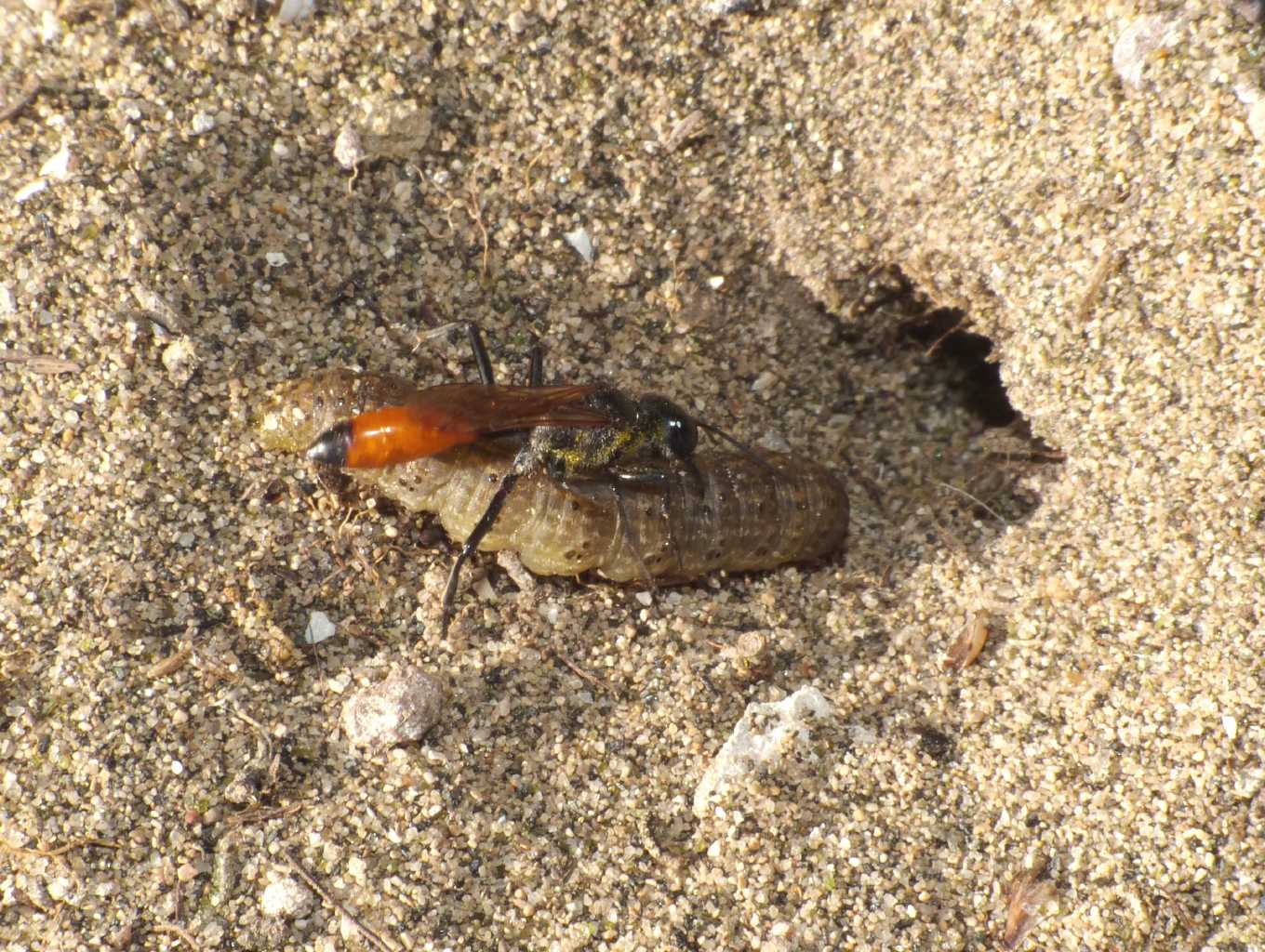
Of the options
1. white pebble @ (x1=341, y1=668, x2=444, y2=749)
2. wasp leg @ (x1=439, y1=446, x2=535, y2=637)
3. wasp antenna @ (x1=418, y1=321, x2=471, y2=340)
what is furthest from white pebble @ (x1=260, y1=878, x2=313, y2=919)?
wasp antenna @ (x1=418, y1=321, x2=471, y2=340)

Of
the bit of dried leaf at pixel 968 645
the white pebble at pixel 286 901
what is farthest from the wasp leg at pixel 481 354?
the bit of dried leaf at pixel 968 645

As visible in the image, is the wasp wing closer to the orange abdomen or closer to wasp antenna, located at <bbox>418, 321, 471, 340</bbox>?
the orange abdomen

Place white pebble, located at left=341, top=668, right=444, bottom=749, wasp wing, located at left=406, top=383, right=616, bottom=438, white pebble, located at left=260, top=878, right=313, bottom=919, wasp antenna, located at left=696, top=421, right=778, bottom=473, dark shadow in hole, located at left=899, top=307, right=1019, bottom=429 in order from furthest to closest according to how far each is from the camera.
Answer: dark shadow in hole, located at left=899, top=307, right=1019, bottom=429, wasp antenna, located at left=696, top=421, right=778, bottom=473, wasp wing, located at left=406, top=383, right=616, bottom=438, white pebble, located at left=341, top=668, right=444, bottom=749, white pebble, located at left=260, top=878, right=313, bottom=919

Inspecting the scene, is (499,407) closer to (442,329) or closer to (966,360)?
(442,329)

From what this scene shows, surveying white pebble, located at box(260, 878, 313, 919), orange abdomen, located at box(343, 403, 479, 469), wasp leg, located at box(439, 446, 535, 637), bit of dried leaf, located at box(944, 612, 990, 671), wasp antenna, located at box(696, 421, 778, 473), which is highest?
wasp antenna, located at box(696, 421, 778, 473)

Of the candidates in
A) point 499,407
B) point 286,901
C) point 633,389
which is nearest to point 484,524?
point 499,407

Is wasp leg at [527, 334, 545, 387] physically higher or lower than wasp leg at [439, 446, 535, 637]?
higher

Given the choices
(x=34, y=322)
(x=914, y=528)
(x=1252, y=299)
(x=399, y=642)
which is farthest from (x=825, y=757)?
(x=34, y=322)

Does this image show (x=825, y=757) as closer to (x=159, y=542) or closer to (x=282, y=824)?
(x=282, y=824)
